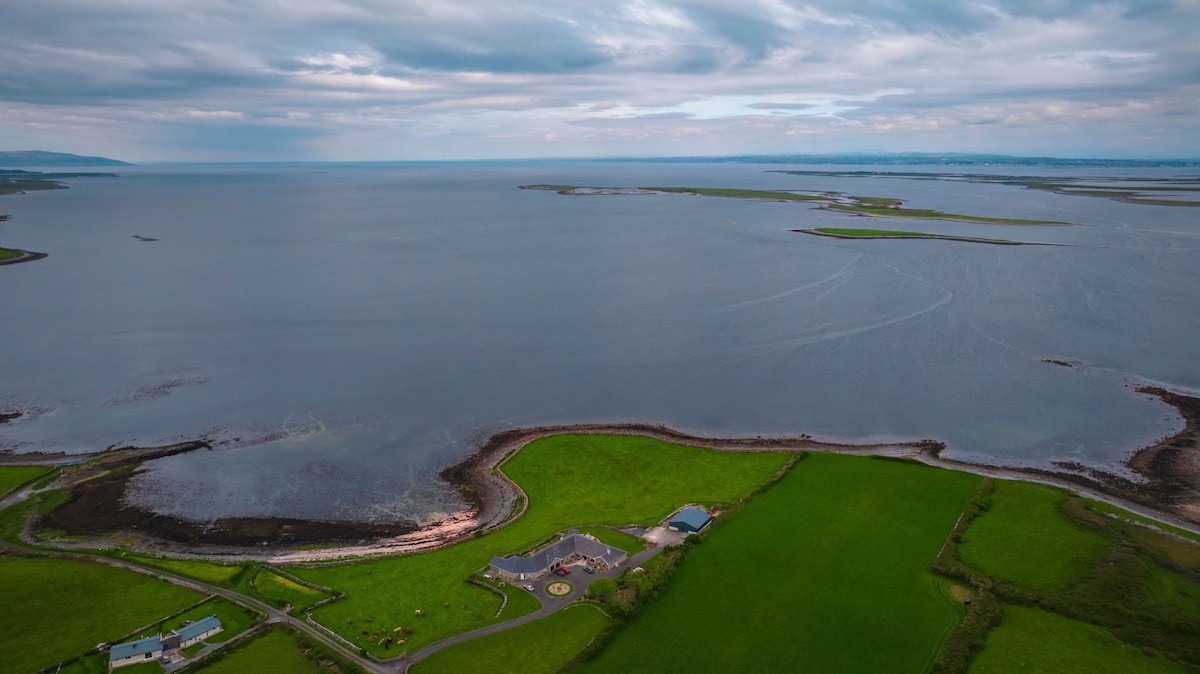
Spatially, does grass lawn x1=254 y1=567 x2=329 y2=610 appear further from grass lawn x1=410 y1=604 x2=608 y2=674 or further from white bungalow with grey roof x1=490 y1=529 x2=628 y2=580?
white bungalow with grey roof x1=490 y1=529 x2=628 y2=580

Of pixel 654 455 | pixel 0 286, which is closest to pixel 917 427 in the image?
pixel 654 455

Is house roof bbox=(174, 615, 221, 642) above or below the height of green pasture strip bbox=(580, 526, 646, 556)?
below

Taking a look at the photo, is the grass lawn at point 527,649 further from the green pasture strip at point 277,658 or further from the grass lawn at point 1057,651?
the grass lawn at point 1057,651

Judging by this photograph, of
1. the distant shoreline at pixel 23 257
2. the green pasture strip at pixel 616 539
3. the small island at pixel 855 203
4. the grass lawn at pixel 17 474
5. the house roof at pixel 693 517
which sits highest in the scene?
the small island at pixel 855 203

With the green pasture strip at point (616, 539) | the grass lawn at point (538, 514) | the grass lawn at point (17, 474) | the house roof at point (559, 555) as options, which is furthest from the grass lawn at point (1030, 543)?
the grass lawn at point (17, 474)

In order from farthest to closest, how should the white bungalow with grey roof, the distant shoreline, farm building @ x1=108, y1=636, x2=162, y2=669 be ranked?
the distant shoreline
the white bungalow with grey roof
farm building @ x1=108, y1=636, x2=162, y2=669

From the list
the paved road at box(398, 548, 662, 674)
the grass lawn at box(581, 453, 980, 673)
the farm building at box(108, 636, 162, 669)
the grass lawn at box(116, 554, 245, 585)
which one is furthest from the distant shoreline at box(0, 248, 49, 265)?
the grass lawn at box(581, 453, 980, 673)
